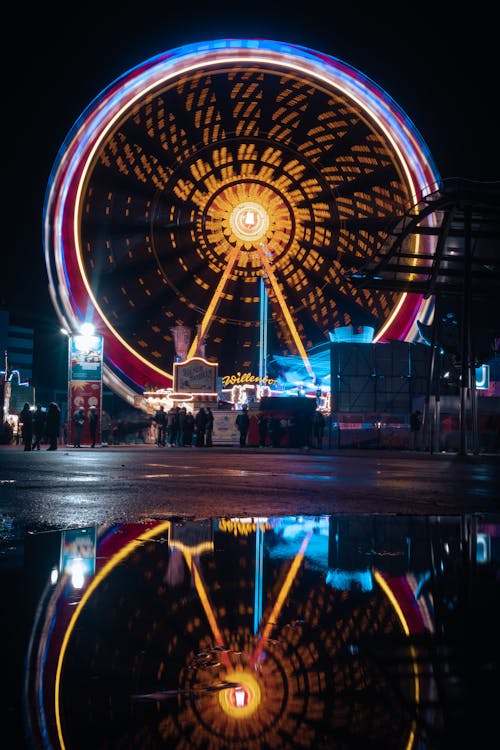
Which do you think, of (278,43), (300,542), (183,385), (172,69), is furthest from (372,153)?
(300,542)

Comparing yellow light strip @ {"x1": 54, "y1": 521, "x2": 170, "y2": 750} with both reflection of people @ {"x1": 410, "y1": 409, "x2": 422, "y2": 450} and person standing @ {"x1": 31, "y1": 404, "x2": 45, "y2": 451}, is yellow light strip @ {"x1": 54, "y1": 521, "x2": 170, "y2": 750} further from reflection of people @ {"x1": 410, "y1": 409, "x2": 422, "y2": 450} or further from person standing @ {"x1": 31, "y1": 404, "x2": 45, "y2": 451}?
reflection of people @ {"x1": 410, "y1": 409, "x2": 422, "y2": 450}

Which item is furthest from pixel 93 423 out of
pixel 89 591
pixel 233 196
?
pixel 89 591

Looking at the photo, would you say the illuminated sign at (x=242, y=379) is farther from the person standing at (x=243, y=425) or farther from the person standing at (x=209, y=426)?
the person standing at (x=243, y=425)

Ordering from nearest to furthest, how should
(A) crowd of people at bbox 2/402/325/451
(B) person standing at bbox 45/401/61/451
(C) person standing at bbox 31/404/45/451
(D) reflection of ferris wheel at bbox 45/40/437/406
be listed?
1. (B) person standing at bbox 45/401/61/451
2. (C) person standing at bbox 31/404/45/451
3. (A) crowd of people at bbox 2/402/325/451
4. (D) reflection of ferris wheel at bbox 45/40/437/406

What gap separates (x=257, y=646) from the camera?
187 centimetres

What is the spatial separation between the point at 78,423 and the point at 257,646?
70.4 ft

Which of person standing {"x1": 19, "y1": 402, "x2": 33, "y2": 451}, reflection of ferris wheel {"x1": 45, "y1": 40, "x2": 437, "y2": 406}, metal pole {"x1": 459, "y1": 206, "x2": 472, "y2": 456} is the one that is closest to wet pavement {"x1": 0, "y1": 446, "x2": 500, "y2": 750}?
metal pole {"x1": 459, "y1": 206, "x2": 472, "y2": 456}

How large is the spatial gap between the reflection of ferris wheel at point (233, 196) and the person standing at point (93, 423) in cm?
450

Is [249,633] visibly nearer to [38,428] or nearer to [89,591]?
[89,591]

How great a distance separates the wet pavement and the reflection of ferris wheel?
22.9 meters

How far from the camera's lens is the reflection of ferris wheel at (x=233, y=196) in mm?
26766

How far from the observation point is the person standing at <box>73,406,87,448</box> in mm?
22438

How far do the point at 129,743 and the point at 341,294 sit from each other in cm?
2986

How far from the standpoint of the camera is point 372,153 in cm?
2892
